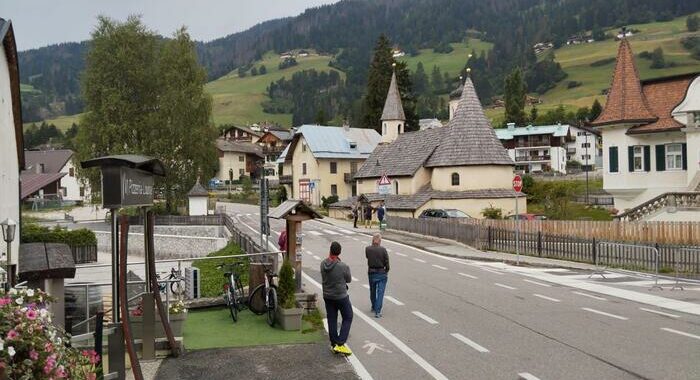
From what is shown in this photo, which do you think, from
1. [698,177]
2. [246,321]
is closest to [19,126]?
[246,321]

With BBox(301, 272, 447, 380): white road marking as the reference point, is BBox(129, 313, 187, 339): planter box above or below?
above

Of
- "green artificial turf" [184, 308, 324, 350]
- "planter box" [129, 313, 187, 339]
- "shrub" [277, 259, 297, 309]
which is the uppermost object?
"shrub" [277, 259, 297, 309]

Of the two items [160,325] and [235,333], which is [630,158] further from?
[160,325]

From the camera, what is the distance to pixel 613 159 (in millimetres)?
39812

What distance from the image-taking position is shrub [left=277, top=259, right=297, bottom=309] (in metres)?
13.1

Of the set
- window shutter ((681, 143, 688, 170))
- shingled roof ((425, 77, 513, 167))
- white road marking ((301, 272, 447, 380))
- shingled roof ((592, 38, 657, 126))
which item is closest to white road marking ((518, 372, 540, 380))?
white road marking ((301, 272, 447, 380))

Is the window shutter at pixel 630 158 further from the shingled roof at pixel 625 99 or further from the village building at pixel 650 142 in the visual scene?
the shingled roof at pixel 625 99

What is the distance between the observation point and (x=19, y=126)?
1997 centimetres

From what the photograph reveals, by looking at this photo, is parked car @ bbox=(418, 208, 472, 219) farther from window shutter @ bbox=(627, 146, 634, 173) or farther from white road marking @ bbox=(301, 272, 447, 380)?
white road marking @ bbox=(301, 272, 447, 380)

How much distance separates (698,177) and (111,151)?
41.0 meters

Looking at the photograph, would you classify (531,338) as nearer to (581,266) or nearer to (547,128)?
(581,266)

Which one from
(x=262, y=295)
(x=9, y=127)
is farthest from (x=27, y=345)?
(x=9, y=127)

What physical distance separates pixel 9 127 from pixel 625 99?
33.2 meters

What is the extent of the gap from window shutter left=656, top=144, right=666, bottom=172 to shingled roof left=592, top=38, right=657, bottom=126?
1616 millimetres
